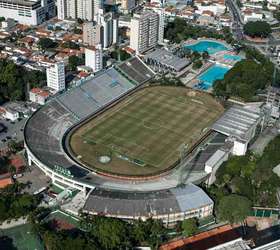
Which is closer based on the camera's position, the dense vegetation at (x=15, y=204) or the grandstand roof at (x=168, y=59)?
the dense vegetation at (x=15, y=204)

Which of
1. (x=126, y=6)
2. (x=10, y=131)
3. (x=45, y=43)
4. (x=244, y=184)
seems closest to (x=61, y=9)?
(x=126, y=6)

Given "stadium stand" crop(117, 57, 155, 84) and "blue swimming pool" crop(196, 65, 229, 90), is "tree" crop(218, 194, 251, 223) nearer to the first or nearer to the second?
"stadium stand" crop(117, 57, 155, 84)

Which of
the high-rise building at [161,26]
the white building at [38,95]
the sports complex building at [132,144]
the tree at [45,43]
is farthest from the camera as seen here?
the high-rise building at [161,26]

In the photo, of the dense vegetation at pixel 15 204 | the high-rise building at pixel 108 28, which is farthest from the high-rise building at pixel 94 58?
the dense vegetation at pixel 15 204

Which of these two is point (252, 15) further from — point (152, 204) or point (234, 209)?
point (152, 204)

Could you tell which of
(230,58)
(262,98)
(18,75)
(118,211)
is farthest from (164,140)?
(230,58)

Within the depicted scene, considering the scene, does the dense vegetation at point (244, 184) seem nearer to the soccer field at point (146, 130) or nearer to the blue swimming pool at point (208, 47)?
the soccer field at point (146, 130)
